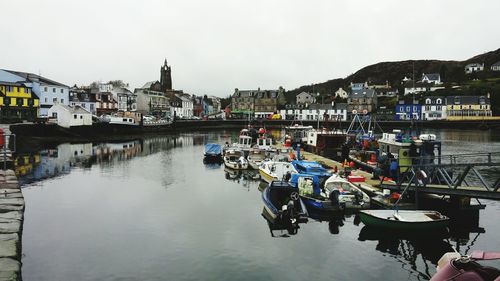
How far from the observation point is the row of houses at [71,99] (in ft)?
277

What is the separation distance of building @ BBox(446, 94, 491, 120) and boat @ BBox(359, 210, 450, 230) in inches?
4959

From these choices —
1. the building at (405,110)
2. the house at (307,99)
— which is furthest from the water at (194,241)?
the house at (307,99)

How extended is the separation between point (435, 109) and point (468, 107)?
389 inches

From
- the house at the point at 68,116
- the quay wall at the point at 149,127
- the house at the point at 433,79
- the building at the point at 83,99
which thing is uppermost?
the house at the point at 433,79

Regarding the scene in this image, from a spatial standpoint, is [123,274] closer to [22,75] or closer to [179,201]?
[179,201]

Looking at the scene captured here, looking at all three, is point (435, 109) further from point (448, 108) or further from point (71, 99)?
point (71, 99)

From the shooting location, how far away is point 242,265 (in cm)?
1805

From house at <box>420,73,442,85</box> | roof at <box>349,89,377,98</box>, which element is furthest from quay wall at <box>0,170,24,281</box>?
house at <box>420,73,442,85</box>

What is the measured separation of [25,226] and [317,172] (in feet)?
68.0

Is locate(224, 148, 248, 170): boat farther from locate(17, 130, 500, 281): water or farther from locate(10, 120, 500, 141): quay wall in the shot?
locate(10, 120, 500, 141): quay wall

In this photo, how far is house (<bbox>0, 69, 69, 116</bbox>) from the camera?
301ft

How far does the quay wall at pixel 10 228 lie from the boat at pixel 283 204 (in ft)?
41.3

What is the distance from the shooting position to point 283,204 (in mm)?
25891

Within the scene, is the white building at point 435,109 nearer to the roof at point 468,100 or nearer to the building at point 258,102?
the roof at point 468,100
